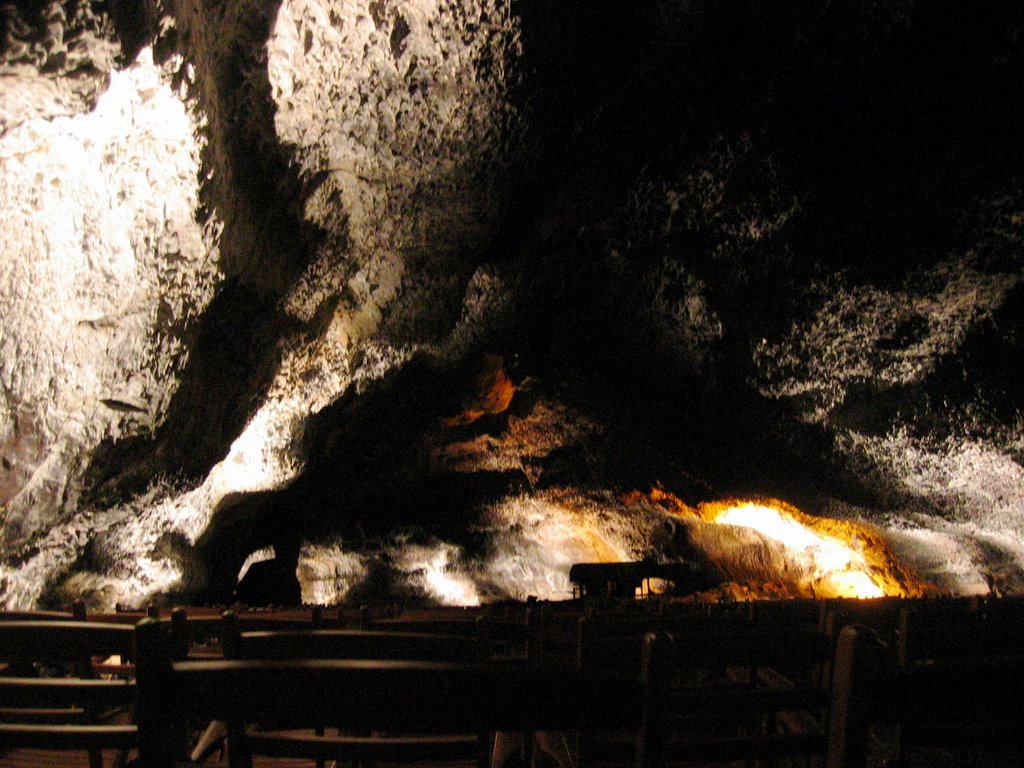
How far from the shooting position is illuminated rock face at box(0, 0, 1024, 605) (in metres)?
3.28

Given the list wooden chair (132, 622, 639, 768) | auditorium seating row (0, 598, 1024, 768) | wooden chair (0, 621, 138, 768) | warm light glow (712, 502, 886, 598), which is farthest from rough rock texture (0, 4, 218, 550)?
warm light glow (712, 502, 886, 598)

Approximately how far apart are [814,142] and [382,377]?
3753mm

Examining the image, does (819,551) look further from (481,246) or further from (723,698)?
(723,698)

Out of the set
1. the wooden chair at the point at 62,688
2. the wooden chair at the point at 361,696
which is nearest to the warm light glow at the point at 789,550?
the wooden chair at the point at 62,688

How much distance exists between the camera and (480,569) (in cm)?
1014

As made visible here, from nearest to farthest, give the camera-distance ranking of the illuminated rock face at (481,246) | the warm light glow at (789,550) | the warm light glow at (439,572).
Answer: the illuminated rock face at (481,246) < the warm light glow at (789,550) < the warm light glow at (439,572)

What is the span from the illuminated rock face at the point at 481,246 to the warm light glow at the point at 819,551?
1751 millimetres

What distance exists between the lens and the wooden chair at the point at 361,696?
71cm

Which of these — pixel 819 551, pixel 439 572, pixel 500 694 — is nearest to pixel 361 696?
pixel 500 694

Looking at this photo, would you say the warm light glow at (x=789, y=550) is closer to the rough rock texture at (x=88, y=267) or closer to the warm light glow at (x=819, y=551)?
the warm light glow at (x=819, y=551)

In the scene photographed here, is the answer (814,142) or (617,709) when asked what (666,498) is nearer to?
(814,142)

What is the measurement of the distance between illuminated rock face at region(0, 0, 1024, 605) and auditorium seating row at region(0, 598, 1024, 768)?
237 cm

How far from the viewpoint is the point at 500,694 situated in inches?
27.9

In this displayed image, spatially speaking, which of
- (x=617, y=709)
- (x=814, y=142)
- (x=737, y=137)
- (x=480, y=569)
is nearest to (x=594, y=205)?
(x=737, y=137)
